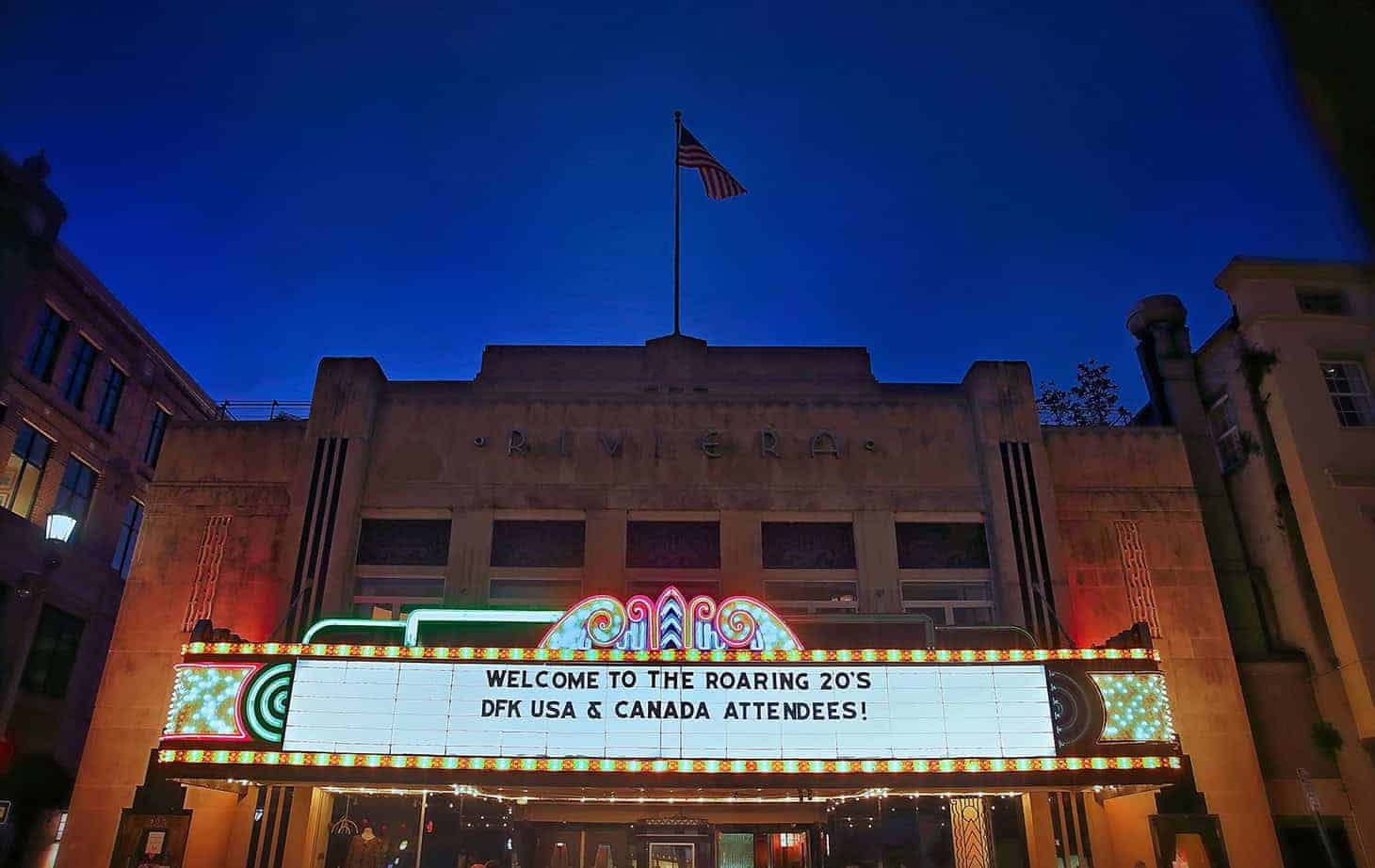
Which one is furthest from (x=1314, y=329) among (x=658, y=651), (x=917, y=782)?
(x=658, y=651)

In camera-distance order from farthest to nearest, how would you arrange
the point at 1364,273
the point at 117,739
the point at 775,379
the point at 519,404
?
the point at 775,379, the point at 519,404, the point at 117,739, the point at 1364,273

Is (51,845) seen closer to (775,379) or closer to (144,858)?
(144,858)

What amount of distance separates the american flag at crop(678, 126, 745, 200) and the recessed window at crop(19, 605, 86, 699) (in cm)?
2449

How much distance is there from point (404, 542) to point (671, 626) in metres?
6.48

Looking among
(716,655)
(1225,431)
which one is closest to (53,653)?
(716,655)

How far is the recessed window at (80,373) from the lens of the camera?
29.8 metres

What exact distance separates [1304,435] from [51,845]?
35434 mm

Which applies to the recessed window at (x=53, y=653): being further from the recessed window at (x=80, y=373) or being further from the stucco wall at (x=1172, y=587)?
the stucco wall at (x=1172, y=587)

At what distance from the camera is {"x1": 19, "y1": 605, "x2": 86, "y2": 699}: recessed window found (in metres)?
27.9

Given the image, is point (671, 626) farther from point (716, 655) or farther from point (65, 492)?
point (65, 492)

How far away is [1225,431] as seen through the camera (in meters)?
19.7

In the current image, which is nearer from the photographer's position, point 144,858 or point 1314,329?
point 144,858

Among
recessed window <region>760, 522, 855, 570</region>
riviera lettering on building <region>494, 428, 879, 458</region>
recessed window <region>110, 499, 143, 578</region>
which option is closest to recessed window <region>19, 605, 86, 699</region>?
recessed window <region>110, 499, 143, 578</region>

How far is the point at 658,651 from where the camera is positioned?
43.0ft
